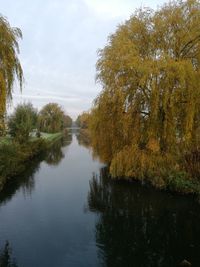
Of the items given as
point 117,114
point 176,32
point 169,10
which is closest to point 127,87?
point 117,114

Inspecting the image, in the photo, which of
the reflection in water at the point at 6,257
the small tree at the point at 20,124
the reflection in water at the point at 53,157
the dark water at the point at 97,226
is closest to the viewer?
the reflection in water at the point at 6,257

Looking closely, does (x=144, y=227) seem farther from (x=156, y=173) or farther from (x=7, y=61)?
(x=7, y=61)

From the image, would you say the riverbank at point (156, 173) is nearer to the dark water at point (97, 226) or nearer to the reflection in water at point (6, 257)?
the dark water at point (97, 226)

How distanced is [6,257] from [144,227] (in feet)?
15.3

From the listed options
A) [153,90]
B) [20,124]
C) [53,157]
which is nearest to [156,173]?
[153,90]

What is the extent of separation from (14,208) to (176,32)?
11623mm

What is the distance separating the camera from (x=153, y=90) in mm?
13938

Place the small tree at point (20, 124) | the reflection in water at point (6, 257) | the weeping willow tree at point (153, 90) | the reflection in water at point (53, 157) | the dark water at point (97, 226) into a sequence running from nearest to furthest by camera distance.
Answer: the reflection in water at point (6, 257)
the dark water at point (97, 226)
the weeping willow tree at point (153, 90)
the small tree at point (20, 124)
the reflection in water at point (53, 157)

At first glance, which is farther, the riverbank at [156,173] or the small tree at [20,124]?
the small tree at [20,124]

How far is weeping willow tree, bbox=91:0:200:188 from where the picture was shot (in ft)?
45.5

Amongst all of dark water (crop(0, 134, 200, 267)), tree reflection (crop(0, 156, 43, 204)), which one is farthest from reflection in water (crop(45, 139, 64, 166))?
dark water (crop(0, 134, 200, 267))

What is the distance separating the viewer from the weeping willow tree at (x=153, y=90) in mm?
13875

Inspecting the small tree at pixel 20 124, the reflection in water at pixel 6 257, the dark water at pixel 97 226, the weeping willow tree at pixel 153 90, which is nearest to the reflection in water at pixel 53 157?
the small tree at pixel 20 124

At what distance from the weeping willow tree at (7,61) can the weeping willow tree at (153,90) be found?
5.28 metres
